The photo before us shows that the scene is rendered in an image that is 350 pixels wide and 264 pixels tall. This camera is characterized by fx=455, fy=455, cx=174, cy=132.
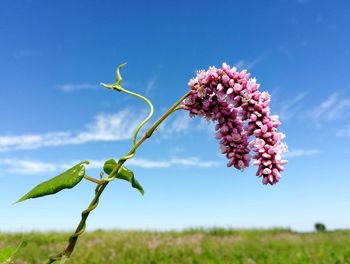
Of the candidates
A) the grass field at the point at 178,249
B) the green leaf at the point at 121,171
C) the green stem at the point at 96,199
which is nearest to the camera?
the green stem at the point at 96,199

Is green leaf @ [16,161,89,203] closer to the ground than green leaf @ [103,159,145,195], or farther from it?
closer to the ground

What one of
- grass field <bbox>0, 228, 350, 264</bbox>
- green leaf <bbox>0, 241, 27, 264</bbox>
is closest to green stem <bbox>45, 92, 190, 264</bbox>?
green leaf <bbox>0, 241, 27, 264</bbox>

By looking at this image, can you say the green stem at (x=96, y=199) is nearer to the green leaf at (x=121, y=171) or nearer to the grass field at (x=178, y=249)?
the green leaf at (x=121, y=171)

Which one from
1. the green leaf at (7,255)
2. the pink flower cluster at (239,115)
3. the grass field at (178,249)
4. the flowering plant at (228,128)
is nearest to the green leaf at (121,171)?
the flowering plant at (228,128)

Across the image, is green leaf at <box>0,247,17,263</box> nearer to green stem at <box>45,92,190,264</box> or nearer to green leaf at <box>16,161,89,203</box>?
green stem at <box>45,92,190,264</box>

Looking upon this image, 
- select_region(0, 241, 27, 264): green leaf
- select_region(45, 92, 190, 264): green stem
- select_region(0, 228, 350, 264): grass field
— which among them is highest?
select_region(0, 228, 350, 264): grass field

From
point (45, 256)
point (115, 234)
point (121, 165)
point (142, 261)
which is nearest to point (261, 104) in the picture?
point (121, 165)

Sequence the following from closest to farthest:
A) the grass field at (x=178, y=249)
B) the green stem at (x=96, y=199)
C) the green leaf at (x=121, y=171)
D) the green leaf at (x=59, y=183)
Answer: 1. the green leaf at (x=59, y=183)
2. the green stem at (x=96, y=199)
3. the green leaf at (x=121, y=171)
4. the grass field at (x=178, y=249)
